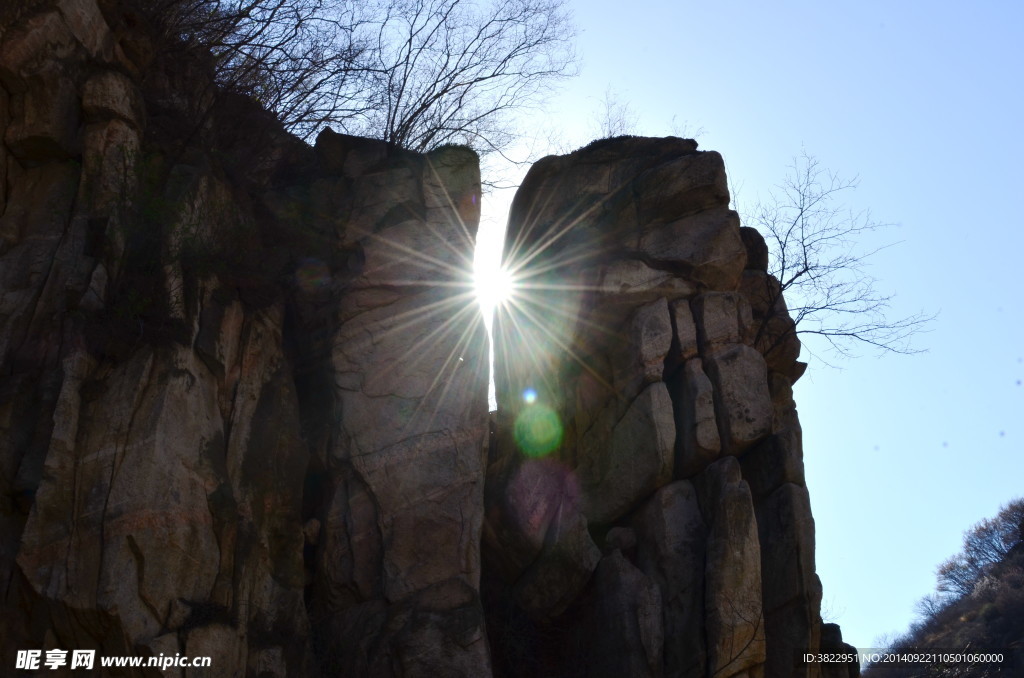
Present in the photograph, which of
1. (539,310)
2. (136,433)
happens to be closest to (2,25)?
(136,433)

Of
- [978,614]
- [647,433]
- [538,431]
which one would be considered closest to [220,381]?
[538,431]

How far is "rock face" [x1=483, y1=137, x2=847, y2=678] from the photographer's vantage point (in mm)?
14641

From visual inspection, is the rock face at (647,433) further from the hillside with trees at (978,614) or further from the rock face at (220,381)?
the hillside with trees at (978,614)

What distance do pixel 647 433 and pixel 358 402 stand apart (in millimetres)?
4228

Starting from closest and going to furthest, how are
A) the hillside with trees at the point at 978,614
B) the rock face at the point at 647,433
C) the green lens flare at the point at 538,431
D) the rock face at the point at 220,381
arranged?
the rock face at the point at 220,381 < the rock face at the point at 647,433 < the green lens flare at the point at 538,431 < the hillside with trees at the point at 978,614

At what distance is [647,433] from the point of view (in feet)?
52.5

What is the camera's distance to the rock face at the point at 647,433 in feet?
48.0

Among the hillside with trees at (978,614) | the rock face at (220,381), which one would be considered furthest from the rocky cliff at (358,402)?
the hillside with trees at (978,614)

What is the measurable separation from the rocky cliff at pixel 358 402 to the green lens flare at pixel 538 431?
0.18 ft

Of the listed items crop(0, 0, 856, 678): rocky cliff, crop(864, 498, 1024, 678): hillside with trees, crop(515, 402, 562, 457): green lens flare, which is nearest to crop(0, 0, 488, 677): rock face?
crop(0, 0, 856, 678): rocky cliff

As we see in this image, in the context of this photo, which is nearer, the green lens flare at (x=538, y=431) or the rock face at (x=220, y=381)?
the rock face at (x=220, y=381)

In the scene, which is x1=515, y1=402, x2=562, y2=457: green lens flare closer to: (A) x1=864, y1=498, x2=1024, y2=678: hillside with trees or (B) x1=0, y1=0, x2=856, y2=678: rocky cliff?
(B) x1=0, y1=0, x2=856, y2=678: rocky cliff

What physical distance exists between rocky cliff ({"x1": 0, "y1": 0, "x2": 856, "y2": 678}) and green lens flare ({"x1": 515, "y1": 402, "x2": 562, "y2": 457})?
0.06m

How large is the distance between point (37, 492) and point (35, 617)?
1.33 meters
